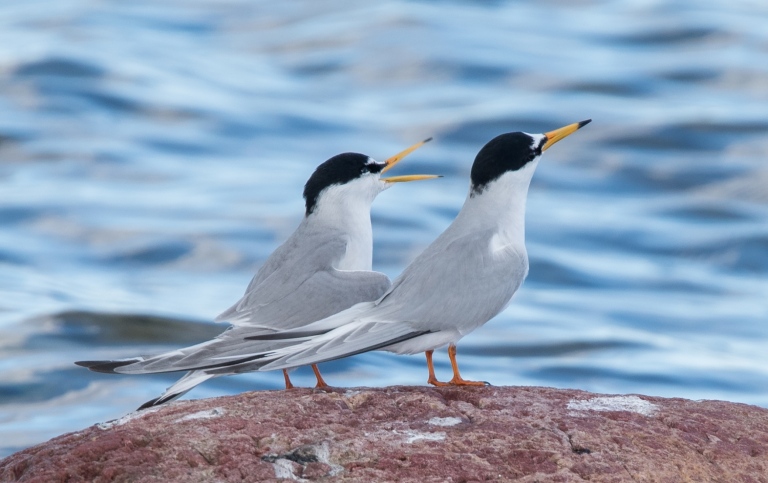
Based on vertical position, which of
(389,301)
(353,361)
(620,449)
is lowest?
(353,361)

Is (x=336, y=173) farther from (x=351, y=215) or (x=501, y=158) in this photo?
(x=501, y=158)

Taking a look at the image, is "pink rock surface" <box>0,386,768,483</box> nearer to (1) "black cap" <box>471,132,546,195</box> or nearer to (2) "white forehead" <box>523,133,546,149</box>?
(1) "black cap" <box>471,132,546,195</box>

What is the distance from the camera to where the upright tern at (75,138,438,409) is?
639 centimetres

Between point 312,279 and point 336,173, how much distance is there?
3.69 ft

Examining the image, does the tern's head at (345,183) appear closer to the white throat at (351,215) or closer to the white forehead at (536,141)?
the white throat at (351,215)

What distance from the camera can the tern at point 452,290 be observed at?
6445mm

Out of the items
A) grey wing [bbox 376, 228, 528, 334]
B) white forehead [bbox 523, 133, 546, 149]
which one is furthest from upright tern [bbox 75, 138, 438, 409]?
white forehead [bbox 523, 133, 546, 149]

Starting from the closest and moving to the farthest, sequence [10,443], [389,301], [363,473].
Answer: [363,473] < [389,301] < [10,443]

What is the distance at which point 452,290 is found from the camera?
7004mm

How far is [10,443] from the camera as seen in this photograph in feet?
41.0

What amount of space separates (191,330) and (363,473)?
1106 cm

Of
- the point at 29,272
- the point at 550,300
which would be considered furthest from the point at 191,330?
the point at 550,300

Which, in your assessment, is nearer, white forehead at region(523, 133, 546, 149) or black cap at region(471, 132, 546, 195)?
black cap at region(471, 132, 546, 195)

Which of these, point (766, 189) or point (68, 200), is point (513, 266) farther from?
point (766, 189)
